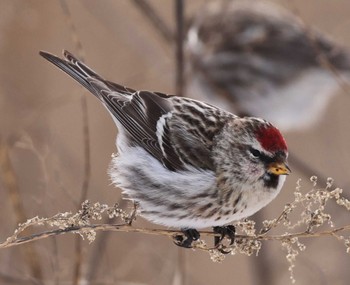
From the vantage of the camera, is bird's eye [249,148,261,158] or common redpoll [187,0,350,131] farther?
common redpoll [187,0,350,131]

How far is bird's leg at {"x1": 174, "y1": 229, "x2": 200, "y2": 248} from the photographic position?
2.84 meters

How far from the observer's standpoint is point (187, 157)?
3.03 m

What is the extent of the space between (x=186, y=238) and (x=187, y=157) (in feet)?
1.11

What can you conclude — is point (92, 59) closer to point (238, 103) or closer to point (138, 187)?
point (238, 103)

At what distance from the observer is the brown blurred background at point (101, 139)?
401 centimetres

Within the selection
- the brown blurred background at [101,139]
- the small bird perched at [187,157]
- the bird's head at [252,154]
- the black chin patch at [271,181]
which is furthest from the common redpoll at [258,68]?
the black chin patch at [271,181]

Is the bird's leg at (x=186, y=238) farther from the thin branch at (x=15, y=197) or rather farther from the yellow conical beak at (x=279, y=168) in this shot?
the thin branch at (x=15, y=197)

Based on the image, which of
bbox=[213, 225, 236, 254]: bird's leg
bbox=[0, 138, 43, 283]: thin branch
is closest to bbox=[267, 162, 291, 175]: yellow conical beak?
bbox=[213, 225, 236, 254]: bird's leg

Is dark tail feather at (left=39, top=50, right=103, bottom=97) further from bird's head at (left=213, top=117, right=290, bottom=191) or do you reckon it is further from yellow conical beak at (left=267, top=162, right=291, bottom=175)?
yellow conical beak at (left=267, top=162, right=291, bottom=175)

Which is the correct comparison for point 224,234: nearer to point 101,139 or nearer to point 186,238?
point 186,238

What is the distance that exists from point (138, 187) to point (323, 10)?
2.92m

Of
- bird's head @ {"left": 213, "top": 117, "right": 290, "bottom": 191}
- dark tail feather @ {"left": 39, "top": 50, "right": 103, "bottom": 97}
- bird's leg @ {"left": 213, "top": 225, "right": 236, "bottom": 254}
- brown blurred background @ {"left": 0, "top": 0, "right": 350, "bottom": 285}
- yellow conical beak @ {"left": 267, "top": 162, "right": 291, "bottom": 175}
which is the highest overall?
brown blurred background @ {"left": 0, "top": 0, "right": 350, "bottom": 285}

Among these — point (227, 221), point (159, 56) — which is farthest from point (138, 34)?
point (227, 221)

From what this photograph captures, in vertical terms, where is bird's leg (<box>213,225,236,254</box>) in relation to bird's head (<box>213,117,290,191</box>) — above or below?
below
